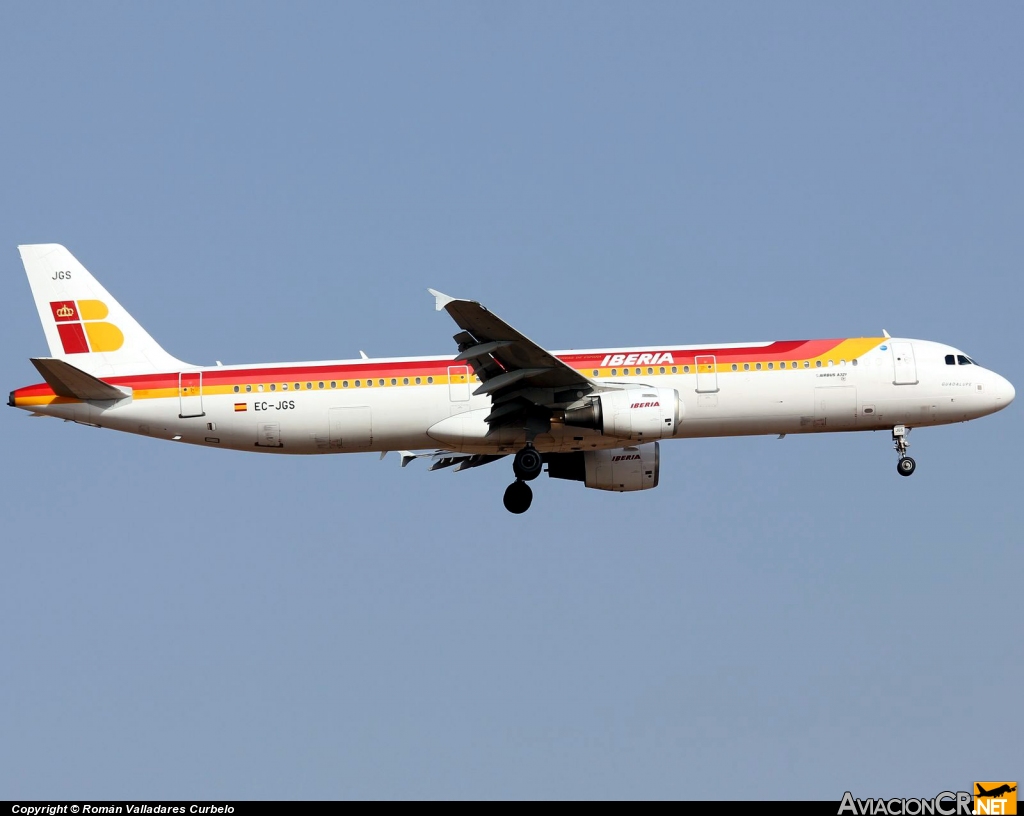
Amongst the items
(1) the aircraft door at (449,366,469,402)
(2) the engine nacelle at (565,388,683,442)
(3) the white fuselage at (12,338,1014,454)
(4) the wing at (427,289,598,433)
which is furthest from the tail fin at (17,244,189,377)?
(2) the engine nacelle at (565,388,683,442)

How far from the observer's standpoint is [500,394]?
45.3 m

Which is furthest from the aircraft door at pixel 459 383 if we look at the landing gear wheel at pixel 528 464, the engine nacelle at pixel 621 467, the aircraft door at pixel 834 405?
the aircraft door at pixel 834 405

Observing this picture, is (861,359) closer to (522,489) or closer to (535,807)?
(522,489)

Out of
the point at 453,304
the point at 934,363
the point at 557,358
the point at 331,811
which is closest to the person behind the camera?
the point at 331,811

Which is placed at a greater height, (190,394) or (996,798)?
(190,394)

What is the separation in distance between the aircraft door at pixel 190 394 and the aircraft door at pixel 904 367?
70.9 ft

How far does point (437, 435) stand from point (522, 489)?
12.8ft

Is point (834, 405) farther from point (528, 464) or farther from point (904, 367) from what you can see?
point (528, 464)

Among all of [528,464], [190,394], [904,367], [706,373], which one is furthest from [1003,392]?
[190,394]

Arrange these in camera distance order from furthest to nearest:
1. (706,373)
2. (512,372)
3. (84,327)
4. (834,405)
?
(84,327) < (834,405) < (706,373) < (512,372)

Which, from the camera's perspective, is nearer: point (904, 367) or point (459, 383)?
point (459, 383)

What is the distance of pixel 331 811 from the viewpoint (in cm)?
3181

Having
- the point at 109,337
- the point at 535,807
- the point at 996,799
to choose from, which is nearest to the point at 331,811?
the point at 535,807

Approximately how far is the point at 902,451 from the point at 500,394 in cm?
1338
